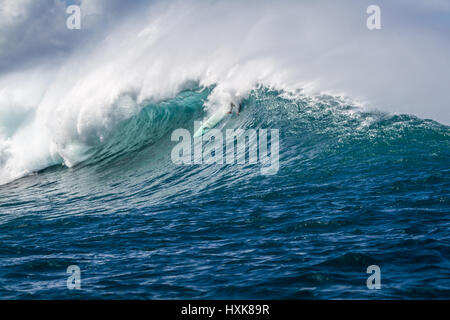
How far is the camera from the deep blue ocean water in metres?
7.03

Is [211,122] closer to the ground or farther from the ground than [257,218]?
farther from the ground

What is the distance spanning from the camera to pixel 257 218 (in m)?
9.95

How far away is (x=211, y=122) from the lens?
18922 mm

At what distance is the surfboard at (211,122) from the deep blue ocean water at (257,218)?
679 millimetres

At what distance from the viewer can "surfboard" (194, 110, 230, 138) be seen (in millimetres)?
18561

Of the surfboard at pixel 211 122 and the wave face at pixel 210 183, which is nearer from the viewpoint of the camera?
the wave face at pixel 210 183

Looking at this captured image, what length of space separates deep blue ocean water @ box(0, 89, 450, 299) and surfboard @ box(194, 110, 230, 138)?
68 cm

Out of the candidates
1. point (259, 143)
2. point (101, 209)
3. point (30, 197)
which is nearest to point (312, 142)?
point (259, 143)

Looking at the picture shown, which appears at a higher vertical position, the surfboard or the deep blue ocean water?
the surfboard

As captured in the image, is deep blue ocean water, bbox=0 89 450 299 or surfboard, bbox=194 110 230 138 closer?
deep blue ocean water, bbox=0 89 450 299

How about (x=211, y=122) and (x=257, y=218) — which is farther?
(x=211, y=122)

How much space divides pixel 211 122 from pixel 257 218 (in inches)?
370

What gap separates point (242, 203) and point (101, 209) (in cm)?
344

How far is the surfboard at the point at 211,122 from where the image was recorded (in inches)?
731
